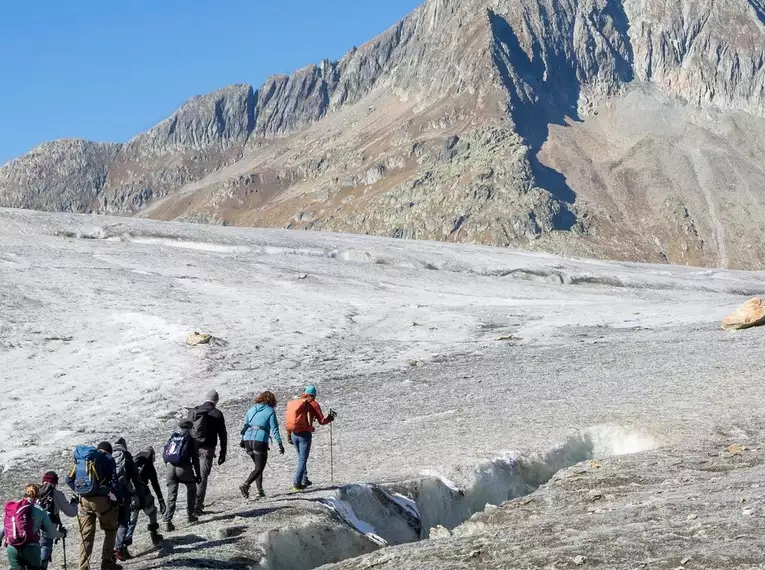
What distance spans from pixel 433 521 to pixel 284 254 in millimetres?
43665

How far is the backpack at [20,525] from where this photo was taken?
12078mm

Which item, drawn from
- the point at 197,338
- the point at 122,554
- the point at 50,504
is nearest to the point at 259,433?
the point at 122,554

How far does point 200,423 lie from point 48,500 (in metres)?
3.16

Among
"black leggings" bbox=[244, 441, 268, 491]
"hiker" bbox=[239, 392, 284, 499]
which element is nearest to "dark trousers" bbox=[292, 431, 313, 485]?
"hiker" bbox=[239, 392, 284, 499]

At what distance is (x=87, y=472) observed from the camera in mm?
12688

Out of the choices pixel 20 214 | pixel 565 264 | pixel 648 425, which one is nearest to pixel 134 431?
pixel 648 425

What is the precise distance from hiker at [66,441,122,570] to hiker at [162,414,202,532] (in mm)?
1794

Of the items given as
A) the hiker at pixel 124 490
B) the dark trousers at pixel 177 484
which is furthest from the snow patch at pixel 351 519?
the hiker at pixel 124 490

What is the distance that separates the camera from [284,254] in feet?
199

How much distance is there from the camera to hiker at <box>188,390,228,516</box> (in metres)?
15.8

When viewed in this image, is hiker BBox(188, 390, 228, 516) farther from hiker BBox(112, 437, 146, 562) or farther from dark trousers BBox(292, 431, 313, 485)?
dark trousers BBox(292, 431, 313, 485)

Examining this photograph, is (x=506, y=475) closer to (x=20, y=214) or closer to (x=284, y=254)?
Result: (x=284, y=254)

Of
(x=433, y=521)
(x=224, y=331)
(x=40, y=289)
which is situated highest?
(x=40, y=289)

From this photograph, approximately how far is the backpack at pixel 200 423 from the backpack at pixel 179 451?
0.61 meters
